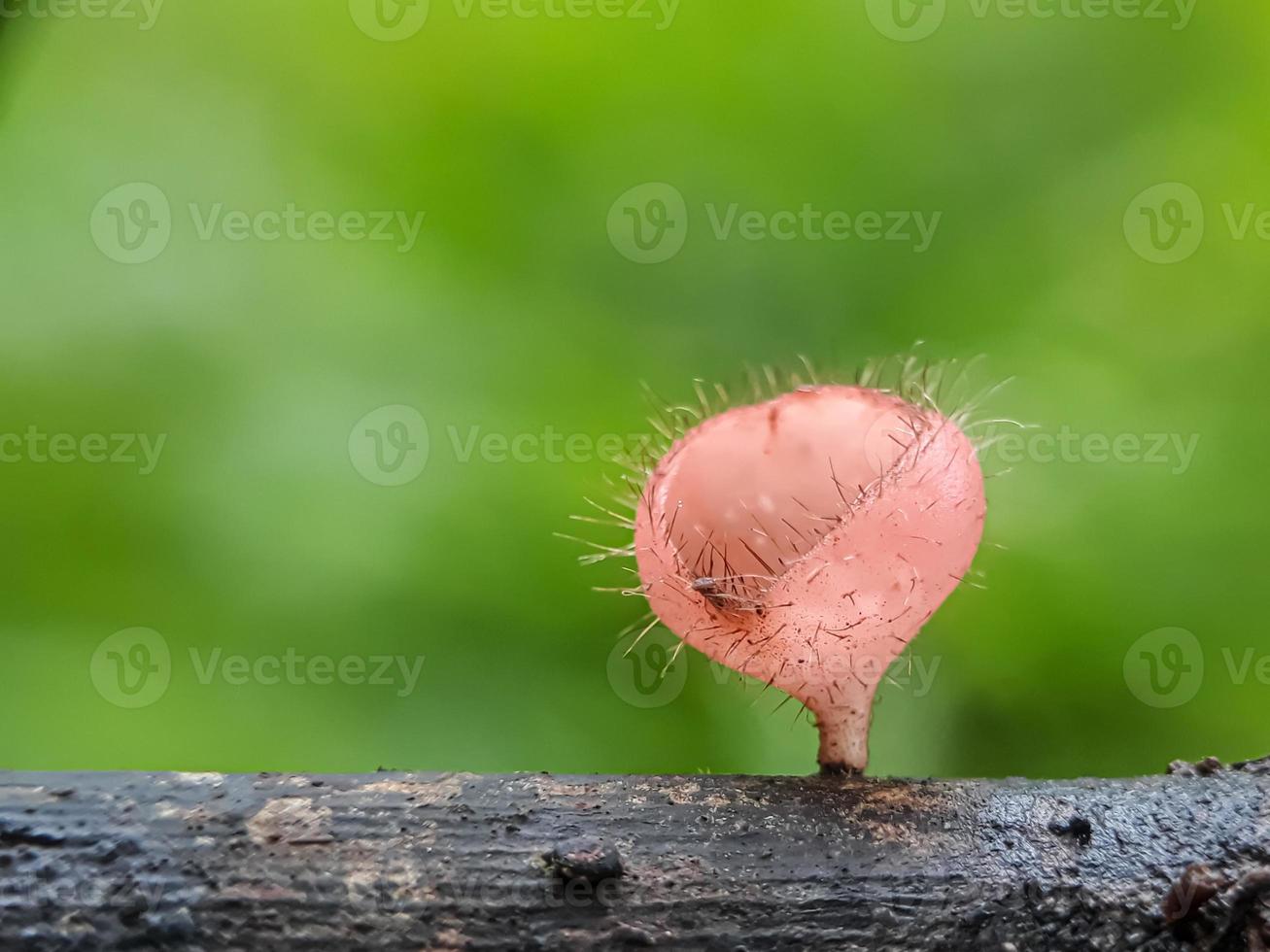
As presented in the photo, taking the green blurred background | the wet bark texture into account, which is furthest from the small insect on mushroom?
the green blurred background

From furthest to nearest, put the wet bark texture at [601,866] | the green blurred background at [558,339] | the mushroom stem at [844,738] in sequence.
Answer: the green blurred background at [558,339] < the mushroom stem at [844,738] < the wet bark texture at [601,866]

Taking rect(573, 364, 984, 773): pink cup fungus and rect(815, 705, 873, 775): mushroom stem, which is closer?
rect(573, 364, 984, 773): pink cup fungus

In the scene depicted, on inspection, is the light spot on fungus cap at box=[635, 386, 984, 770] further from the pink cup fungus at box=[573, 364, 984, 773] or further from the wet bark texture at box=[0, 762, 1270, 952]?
the wet bark texture at box=[0, 762, 1270, 952]

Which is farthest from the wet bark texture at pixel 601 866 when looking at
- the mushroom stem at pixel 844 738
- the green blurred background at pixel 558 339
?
the green blurred background at pixel 558 339

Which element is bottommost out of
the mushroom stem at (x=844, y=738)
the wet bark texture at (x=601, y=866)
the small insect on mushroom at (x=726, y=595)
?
the wet bark texture at (x=601, y=866)

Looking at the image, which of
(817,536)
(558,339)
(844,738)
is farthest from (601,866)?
(558,339)

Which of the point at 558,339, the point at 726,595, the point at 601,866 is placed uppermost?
the point at 558,339

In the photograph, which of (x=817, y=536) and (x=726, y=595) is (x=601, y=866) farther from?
(x=817, y=536)

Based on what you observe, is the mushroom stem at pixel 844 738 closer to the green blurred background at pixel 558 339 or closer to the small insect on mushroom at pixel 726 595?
the small insect on mushroom at pixel 726 595
